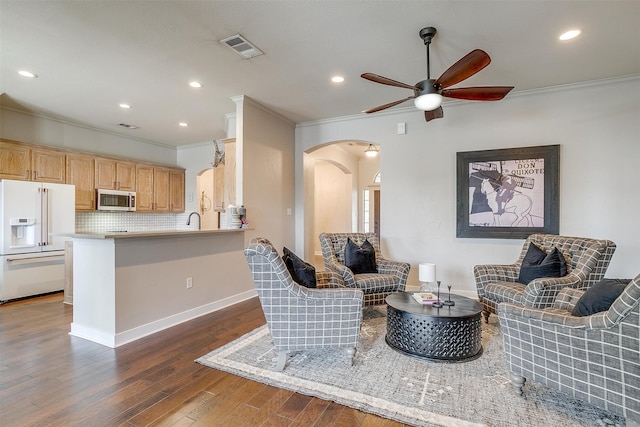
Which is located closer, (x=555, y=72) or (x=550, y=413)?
(x=550, y=413)

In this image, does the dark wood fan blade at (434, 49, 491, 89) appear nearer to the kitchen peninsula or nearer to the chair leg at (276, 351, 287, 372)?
the chair leg at (276, 351, 287, 372)

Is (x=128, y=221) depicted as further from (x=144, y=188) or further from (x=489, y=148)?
(x=489, y=148)

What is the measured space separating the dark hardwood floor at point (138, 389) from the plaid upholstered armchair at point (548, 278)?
1.77 metres

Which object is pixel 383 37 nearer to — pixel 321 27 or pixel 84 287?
pixel 321 27

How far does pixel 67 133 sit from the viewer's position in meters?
5.43

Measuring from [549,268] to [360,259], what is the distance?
187 centimetres

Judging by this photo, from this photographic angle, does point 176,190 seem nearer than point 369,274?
No

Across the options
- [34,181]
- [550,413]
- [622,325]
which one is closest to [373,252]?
[550,413]

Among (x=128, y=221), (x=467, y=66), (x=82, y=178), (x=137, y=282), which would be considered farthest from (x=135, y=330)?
(x=128, y=221)

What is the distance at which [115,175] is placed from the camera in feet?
19.5

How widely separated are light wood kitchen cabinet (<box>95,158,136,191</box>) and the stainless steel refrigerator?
86cm

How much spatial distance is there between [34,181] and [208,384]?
4.82 m

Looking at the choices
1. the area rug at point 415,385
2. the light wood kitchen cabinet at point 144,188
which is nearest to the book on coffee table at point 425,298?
the area rug at point 415,385

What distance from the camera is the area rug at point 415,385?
1772 mm
